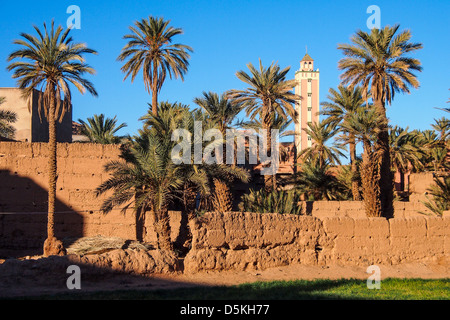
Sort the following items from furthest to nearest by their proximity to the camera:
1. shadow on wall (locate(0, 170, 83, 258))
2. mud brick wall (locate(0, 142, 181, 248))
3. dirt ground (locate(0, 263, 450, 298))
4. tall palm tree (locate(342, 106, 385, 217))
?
1. tall palm tree (locate(342, 106, 385, 217))
2. shadow on wall (locate(0, 170, 83, 258))
3. mud brick wall (locate(0, 142, 181, 248))
4. dirt ground (locate(0, 263, 450, 298))

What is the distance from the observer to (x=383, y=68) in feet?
86.2

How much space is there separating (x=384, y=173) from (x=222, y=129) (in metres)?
8.23

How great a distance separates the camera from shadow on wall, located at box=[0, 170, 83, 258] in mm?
22781

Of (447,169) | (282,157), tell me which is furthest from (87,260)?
(447,169)

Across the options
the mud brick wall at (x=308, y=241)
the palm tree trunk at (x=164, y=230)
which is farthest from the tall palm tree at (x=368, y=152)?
the palm tree trunk at (x=164, y=230)

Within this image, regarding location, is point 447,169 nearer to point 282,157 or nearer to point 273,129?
point 282,157

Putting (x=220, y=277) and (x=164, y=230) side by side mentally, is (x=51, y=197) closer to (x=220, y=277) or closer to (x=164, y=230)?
(x=164, y=230)

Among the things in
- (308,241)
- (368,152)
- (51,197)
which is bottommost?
(308,241)

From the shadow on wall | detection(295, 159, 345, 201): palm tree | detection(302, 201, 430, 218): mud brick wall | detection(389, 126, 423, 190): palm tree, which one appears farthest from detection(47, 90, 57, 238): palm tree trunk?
detection(389, 126, 423, 190): palm tree

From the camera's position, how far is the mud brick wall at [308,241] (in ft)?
45.6

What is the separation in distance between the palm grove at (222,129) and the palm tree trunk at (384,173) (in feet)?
0.16

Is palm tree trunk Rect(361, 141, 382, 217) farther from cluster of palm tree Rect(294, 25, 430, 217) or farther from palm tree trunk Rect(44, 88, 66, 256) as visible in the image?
palm tree trunk Rect(44, 88, 66, 256)

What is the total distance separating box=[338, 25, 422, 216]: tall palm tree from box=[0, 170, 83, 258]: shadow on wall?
48.3ft

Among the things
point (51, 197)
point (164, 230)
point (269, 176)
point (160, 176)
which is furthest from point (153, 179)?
point (269, 176)
